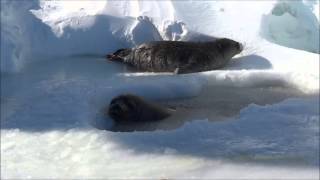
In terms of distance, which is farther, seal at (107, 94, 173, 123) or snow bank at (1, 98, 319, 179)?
seal at (107, 94, 173, 123)

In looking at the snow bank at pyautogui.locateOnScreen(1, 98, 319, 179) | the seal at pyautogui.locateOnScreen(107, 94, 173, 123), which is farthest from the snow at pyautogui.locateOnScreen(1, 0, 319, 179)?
the seal at pyautogui.locateOnScreen(107, 94, 173, 123)

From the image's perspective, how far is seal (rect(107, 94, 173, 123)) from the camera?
5.06 meters

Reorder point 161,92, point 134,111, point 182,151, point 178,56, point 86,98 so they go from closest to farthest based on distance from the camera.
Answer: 1. point 182,151
2. point 134,111
3. point 86,98
4. point 161,92
5. point 178,56

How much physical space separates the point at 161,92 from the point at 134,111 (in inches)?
24.5

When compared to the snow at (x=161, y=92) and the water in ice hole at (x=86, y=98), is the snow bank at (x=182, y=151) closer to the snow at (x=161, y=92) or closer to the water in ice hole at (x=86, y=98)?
the snow at (x=161, y=92)

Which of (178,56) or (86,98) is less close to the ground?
(178,56)

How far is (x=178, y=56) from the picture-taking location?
6723mm

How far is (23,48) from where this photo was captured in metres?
6.63

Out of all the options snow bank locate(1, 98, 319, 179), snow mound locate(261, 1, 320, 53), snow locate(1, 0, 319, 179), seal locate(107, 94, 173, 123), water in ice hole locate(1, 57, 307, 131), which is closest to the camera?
snow bank locate(1, 98, 319, 179)

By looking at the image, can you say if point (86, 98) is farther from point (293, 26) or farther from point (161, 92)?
point (293, 26)

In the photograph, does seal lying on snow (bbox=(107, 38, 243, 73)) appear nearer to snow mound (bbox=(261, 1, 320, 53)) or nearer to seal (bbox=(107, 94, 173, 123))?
snow mound (bbox=(261, 1, 320, 53))

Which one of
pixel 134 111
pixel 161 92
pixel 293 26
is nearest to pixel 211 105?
pixel 161 92

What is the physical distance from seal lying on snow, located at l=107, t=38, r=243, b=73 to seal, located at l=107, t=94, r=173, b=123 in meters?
1.40

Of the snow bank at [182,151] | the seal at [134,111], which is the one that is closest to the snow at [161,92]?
the snow bank at [182,151]
